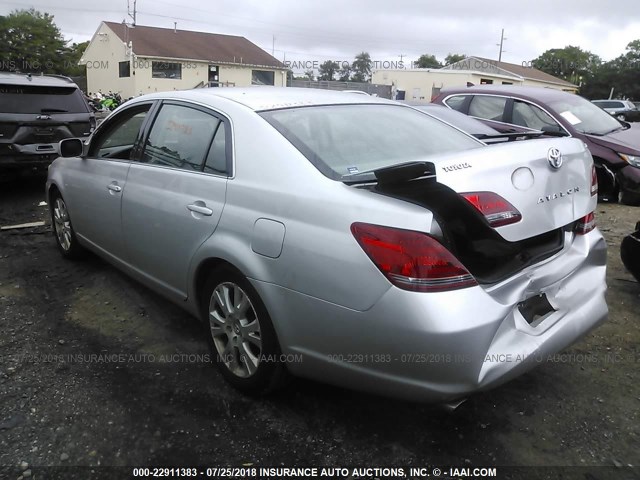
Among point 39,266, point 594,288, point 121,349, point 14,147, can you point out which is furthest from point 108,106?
point 594,288

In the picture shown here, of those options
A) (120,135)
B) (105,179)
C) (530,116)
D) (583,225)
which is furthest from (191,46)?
(583,225)

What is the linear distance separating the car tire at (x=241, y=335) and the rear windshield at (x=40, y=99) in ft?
18.5

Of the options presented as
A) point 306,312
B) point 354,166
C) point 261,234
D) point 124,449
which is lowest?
point 124,449

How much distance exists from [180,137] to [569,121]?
6133mm

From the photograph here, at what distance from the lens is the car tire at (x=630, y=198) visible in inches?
278

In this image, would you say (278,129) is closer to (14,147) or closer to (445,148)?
(445,148)

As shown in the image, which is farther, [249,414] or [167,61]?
[167,61]

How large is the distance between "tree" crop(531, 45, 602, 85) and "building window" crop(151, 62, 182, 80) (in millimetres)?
55065

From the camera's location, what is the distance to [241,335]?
A: 269 cm

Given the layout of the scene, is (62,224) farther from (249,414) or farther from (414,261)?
(414,261)

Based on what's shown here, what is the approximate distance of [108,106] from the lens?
2394 centimetres

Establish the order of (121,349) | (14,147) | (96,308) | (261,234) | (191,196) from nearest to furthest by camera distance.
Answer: (261,234), (191,196), (121,349), (96,308), (14,147)

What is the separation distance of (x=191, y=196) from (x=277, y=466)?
4.82 feet

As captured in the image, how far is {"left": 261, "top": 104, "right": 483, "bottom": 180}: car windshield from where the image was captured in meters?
2.61
